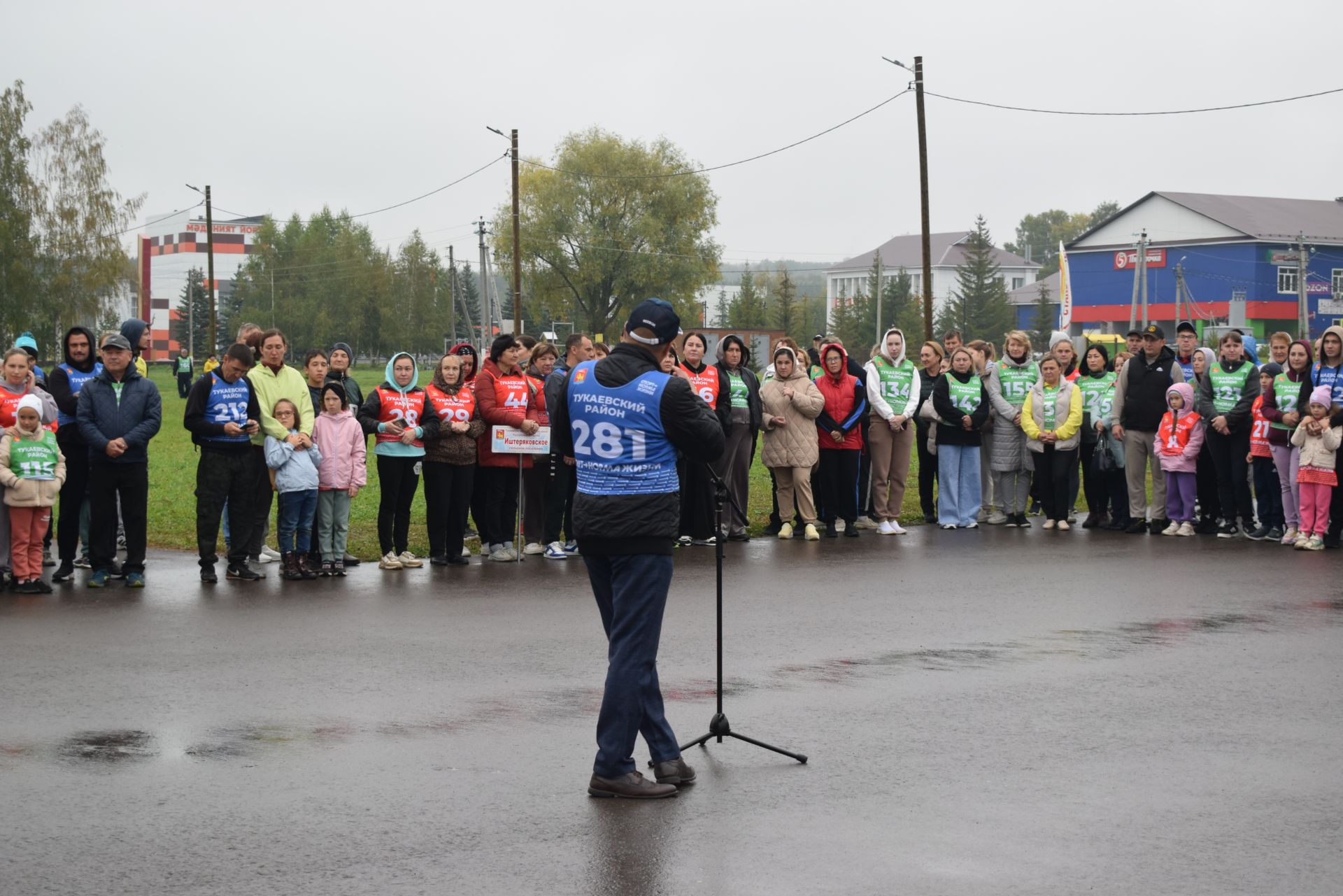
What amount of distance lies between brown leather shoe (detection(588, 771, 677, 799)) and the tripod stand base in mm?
490

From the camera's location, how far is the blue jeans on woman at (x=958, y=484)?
1698cm

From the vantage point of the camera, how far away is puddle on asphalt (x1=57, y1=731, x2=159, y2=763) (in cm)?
690

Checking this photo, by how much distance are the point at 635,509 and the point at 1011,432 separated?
11.4 m

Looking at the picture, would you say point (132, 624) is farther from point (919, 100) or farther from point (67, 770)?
point (919, 100)

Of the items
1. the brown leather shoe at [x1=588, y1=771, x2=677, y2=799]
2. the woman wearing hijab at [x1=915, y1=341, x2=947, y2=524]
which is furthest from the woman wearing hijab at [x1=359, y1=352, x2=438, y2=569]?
the brown leather shoe at [x1=588, y1=771, x2=677, y2=799]

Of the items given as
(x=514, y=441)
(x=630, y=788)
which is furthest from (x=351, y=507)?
(x=630, y=788)

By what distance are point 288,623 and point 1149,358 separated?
1058 cm

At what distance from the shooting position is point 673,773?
21.4 ft

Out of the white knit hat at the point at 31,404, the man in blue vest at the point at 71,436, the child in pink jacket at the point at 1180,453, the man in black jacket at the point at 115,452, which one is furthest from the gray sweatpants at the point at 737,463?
the white knit hat at the point at 31,404

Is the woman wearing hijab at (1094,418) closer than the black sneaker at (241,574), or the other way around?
the black sneaker at (241,574)

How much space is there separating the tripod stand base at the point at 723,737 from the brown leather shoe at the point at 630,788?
19.3 inches

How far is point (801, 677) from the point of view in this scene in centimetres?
875

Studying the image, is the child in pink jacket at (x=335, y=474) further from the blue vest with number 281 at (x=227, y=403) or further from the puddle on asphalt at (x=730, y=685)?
the puddle on asphalt at (x=730, y=685)

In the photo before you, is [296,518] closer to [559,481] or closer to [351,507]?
[559,481]
